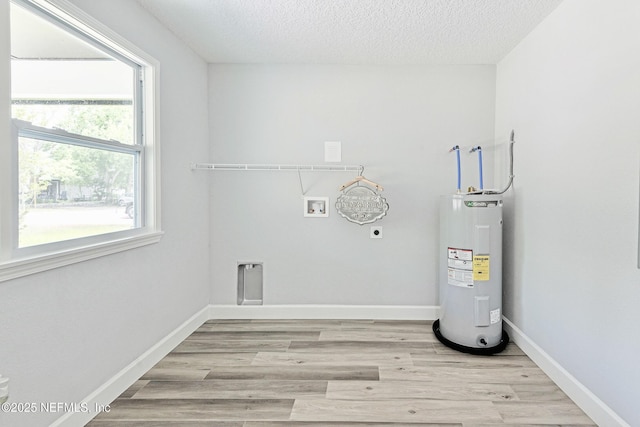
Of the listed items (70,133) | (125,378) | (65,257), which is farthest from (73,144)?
(125,378)

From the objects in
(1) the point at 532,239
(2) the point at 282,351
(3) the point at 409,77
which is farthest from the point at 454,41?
(2) the point at 282,351

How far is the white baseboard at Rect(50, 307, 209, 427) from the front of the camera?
5.10 ft

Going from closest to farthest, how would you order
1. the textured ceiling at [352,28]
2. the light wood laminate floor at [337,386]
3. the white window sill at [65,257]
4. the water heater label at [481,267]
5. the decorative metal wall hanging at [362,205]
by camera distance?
the white window sill at [65,257] < the light wood laminate floor at [337,386] < the textured ceiling at [352,28] < the water heater label at [481,267] < the decorative metal wall hanging at [362,205]

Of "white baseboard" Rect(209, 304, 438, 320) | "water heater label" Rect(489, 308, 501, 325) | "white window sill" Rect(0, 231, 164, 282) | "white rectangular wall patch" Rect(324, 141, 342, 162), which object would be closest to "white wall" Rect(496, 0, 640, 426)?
"water heater label" Rect(489, 308, 501, 325)

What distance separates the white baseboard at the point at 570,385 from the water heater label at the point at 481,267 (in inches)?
21.4

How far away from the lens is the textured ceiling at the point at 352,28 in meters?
1.98

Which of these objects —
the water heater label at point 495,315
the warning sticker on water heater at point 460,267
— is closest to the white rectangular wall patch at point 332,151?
the warning sticker on water heater at point 460,267

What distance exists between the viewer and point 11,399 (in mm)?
1266

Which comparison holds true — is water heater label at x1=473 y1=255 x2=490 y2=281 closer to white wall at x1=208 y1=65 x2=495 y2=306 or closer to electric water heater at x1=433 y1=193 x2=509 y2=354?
electric water heater at x1=433 y1=193 x2=509 y2=354

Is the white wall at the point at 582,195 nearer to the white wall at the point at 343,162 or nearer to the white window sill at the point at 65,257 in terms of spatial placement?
the white wall at the point at 343,162

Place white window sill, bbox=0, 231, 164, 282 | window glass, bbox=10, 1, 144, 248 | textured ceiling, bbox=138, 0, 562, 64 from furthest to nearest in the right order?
textured ceiling, bbox=138, 0, 562, 64
window glass, bbox=10, 1, 144, 248
white window sill, bbox=0, 231, 164, 282

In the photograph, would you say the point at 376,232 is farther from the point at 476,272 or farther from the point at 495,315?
the point at 495,315

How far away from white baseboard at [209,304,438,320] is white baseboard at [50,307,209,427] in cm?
38

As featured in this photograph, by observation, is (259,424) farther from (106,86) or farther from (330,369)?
(106,86)
